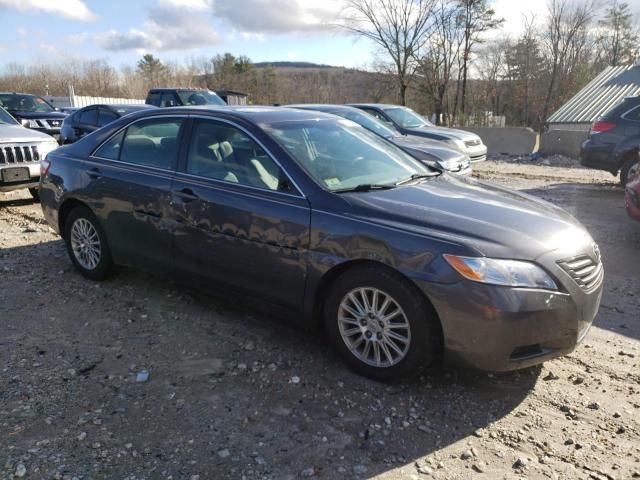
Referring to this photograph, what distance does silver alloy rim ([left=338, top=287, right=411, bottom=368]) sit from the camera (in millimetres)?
3104

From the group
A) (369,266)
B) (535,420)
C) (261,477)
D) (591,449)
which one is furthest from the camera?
(369,266)

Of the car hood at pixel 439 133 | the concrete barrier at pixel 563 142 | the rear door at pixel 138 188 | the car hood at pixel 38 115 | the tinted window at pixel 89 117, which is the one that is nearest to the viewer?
the rear door at pixel 138 188

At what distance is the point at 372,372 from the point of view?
325cm

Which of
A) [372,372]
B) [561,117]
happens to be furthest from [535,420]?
[561,117]

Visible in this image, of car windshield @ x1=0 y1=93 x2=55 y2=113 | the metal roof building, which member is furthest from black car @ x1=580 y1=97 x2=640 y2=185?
car windshield @ x1=0 y1=93 x2=55 y2=113

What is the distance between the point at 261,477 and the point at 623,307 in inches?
142

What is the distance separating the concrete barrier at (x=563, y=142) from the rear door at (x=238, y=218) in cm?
1438

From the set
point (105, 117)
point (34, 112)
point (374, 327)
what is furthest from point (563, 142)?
point (34, 112)

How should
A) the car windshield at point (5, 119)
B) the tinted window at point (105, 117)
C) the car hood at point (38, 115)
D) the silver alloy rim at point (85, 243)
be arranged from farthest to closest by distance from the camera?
the car hood at point (38, 115) < the tinted window at point (105, 117) < the car windshield at point (5, 119) < the silver alloy rim at point (85, 243)

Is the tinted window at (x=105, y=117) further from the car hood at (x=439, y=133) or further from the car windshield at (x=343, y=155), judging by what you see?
the car windshield at (x=343, y=155)

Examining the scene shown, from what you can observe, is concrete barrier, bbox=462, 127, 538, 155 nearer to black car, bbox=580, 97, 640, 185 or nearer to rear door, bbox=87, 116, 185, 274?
black car, bbox=580, 97, 640, 185

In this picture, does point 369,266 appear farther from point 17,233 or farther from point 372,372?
point 17,233

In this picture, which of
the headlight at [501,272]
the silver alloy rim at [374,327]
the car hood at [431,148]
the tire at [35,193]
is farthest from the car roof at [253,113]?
the tire at [35,193]

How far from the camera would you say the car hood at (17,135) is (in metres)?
7.63
